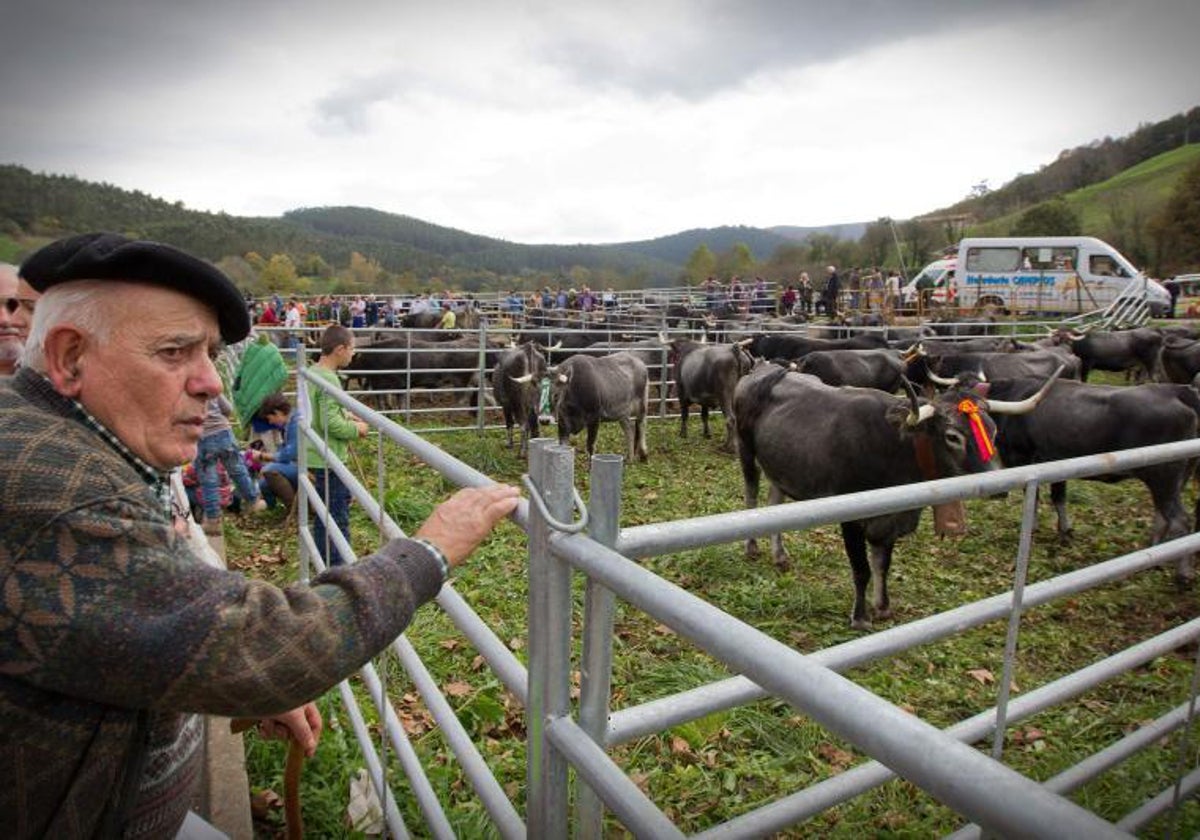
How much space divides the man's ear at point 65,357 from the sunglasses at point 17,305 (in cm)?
287

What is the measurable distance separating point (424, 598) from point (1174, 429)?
7.36 metres

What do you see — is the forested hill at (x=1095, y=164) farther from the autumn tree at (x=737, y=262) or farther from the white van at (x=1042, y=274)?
the white van at (x=1042, y=274)

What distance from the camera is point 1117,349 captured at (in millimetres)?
14594

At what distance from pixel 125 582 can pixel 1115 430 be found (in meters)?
7.70

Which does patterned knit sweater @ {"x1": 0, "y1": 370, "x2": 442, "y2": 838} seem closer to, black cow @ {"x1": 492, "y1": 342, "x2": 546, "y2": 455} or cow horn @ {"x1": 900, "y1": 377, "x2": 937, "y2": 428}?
cow horn @ {"x1": 900, "y1": 377, "x2": 937, "y2": 428}

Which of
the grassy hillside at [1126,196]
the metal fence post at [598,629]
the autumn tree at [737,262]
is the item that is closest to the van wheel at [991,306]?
the metal fence post at [598,629]

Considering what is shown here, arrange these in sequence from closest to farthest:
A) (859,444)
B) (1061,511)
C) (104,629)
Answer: (104,629)
(859,444)
(1061,511)

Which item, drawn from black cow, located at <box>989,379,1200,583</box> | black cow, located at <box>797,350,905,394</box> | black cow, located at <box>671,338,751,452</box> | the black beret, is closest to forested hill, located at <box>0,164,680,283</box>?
black cow, located at <box>671,338,751,452</box>

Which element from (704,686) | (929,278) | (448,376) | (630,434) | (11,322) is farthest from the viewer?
(929,278)

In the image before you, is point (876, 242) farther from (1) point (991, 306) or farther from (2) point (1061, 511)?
(2) point (1061, 511)

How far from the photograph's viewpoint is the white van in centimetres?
2739

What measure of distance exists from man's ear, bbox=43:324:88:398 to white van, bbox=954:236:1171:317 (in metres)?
30.6

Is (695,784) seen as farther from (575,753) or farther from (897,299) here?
(897,299)

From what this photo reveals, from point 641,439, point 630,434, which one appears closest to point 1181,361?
point 641,439
